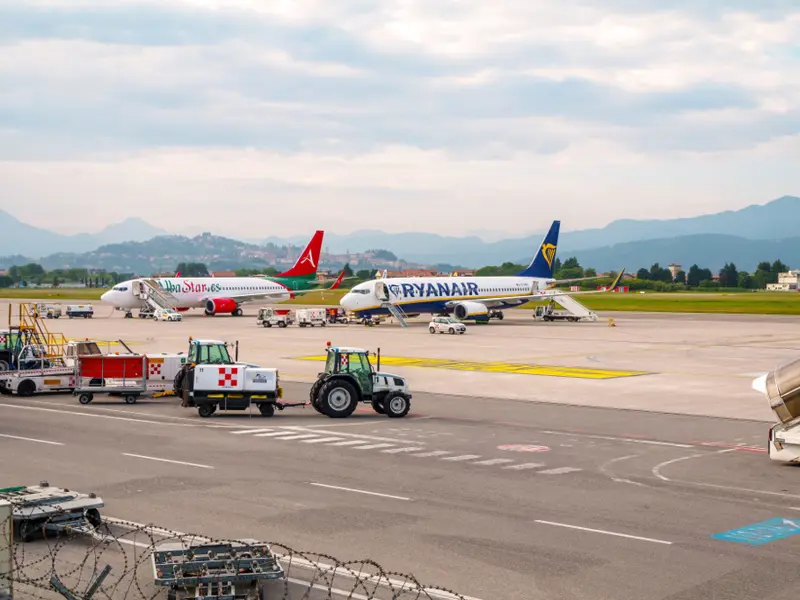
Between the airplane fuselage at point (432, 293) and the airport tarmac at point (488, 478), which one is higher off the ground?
the airplane fuselage at point (432, 293)

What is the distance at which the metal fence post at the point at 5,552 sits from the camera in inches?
523

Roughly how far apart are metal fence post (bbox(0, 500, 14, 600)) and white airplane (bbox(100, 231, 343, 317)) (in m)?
94.6

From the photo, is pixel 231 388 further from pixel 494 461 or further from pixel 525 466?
pixel 525 466

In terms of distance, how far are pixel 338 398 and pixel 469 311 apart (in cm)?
5744

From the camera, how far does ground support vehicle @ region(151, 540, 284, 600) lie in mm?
13828

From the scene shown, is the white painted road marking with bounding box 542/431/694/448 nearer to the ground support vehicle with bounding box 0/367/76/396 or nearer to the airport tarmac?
the airport tarmac

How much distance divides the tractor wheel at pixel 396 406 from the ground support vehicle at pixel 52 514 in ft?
54.6

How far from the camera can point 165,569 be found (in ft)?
46.9

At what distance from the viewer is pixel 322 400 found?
3450 cm

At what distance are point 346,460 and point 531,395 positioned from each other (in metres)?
16.8

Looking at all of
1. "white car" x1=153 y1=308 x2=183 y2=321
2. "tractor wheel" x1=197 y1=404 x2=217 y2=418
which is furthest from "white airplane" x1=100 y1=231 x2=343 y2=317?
"tractor wheel" x1=197 y1=404 x2=217 y2=418

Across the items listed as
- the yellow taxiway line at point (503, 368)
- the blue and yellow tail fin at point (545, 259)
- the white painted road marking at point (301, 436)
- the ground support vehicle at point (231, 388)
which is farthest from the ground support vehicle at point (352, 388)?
the blue and yellow tail fin at point (545, 259)

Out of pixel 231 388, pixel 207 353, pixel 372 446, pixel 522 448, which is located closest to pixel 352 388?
pixel 231 388

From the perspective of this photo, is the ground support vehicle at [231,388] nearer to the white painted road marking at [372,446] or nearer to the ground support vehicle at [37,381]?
the white painted road marking at [372,446]
